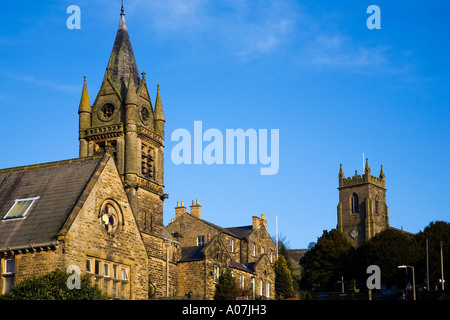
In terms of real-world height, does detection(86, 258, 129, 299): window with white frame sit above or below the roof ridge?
below

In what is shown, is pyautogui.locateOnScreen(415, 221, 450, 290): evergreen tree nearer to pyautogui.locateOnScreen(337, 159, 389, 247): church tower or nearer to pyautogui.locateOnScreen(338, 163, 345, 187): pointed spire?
pyautogui.locateOnScreen(337, 159, 389, 247): church tower

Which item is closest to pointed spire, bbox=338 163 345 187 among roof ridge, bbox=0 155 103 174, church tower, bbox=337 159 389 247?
church tower, bbox=337 159 389 247

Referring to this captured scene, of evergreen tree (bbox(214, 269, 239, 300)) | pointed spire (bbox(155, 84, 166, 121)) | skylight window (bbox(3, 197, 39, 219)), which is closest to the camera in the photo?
skylight window (bbox(3, 197, 39, 219))

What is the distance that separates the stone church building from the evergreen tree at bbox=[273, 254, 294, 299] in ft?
15.2

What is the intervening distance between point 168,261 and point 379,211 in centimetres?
7656

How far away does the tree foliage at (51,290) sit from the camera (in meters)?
24.1

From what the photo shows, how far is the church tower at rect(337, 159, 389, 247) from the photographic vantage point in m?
128

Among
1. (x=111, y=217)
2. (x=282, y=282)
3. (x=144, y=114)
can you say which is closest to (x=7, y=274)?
(x=111, y=217)

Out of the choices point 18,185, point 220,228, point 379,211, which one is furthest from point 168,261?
point 379,211

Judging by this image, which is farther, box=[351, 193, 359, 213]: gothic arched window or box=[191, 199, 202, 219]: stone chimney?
box=[351, 193, 359, 213]: gothic arched window

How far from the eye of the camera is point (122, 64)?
6988 cm
